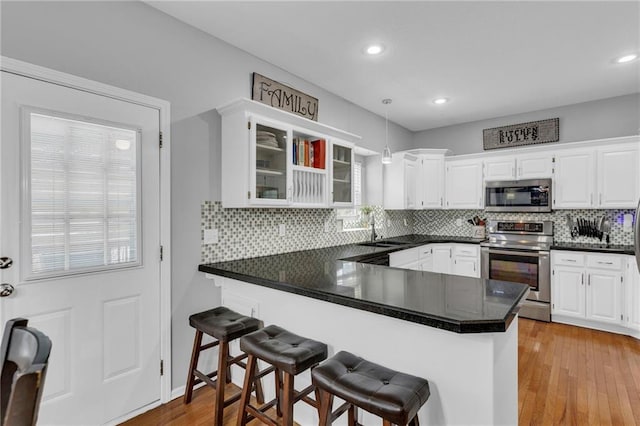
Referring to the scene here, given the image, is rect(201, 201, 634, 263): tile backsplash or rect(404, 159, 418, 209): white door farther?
rect(404, 159, 418, 209): white door

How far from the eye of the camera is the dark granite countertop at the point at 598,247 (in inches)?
135

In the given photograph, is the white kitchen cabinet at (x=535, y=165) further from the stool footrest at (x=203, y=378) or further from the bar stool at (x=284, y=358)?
the stool footrest at (x=203, y=378)

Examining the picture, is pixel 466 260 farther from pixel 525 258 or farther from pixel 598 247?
pixel 598 247

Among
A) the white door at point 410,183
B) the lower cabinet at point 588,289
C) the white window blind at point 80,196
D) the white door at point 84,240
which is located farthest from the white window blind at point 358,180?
the white window blind at point 80,196

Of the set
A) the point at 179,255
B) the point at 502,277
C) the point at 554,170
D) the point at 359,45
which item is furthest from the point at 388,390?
the point at 554,170

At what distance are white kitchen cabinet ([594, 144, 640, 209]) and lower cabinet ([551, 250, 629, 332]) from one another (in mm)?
680

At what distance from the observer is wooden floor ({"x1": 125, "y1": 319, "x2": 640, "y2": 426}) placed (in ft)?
6.66

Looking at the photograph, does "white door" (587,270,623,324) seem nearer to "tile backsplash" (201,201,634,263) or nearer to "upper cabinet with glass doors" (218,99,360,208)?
"tile backsplash" (201,201,634,263)

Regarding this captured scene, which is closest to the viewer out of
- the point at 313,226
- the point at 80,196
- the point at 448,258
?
the point at 80,196

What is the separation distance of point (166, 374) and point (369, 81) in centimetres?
322

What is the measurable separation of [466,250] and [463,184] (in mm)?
1016

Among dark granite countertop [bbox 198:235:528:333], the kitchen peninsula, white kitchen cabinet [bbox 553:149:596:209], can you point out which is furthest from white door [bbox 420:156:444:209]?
the kitchen peninsula

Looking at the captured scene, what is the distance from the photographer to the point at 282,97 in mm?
3021

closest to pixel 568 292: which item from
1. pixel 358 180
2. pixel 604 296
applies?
pixel 604 296
